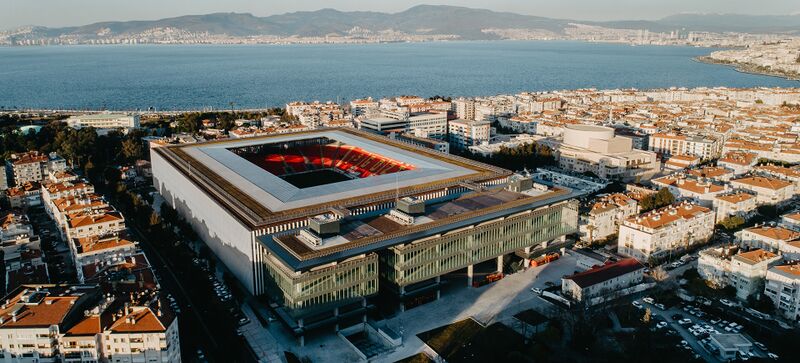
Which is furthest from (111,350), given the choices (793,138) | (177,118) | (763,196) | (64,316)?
(793,138)

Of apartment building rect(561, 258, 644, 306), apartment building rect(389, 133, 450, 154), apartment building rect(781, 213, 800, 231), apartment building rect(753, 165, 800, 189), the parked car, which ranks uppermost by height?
apartment building rect(389, 133, 450, 154)

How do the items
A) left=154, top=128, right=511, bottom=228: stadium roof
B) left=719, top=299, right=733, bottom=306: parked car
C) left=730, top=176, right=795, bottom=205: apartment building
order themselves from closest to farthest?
1. left=719, top=299, right=733, bottom=306: parked car
2. left=154, top=128, right=511, bottom=228: stadium roof
3. left=730, top=176, right=795, bottom=205: apartment building

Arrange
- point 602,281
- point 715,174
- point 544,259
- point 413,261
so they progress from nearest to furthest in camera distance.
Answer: point 413,261
point 602,281
point 544,259
point 715,174

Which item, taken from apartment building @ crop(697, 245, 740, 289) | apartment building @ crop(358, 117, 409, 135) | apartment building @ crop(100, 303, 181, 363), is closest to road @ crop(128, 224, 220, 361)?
apartment building @ crop(100, 303, 181, 363)

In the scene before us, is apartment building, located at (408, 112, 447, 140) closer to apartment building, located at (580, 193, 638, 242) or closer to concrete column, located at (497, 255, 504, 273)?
apartment building, located at (580, 193, 638, 242)

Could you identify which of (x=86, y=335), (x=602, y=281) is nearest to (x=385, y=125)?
(x=602, y=281)

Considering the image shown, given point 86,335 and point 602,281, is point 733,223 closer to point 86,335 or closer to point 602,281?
point 602,281
